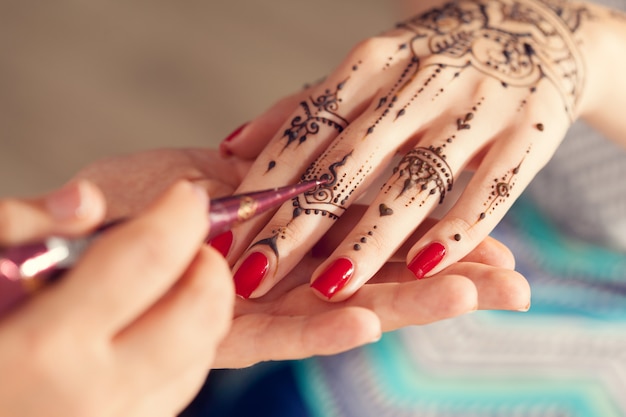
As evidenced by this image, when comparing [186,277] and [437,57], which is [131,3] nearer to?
[437,57]

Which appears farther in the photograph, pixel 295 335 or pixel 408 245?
pixel 408 245

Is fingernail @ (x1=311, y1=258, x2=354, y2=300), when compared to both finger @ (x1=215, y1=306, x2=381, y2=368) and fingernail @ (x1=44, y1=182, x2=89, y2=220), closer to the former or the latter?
finger @ (x1=215, y1=306, x2=381, y2=368)

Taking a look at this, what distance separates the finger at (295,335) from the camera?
22.7 inches

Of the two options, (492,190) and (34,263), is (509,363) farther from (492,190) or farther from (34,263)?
(34,263)

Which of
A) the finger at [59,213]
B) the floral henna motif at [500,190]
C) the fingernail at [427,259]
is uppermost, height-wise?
the finger at [59,213]

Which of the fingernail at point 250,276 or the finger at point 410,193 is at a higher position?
the finger at point 410,193

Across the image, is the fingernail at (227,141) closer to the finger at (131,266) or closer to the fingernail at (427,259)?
the fingernail at (427,259)

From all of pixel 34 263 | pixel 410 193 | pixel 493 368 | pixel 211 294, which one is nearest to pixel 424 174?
pixel 410 193

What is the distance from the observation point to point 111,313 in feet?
1.44

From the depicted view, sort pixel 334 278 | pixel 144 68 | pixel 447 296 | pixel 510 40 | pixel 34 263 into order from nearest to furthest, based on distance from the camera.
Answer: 1. pixel 34 263
2. pixel 447 296
3. pixel 334 278
4. pixel 510 40
5. pixel 144 68

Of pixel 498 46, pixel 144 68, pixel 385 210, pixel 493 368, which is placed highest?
pixel 498 46

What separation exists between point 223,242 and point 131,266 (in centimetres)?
33

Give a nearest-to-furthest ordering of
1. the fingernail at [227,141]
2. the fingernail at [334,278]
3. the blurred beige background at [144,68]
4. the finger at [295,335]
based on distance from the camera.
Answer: the finger at [295,335] < the fingernail at [334,278] < the fingernail at [227,141] < the blurred beige background at [144,68]

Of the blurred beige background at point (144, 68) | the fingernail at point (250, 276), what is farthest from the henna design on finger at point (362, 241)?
the blurred beige background at point (144, 68)
